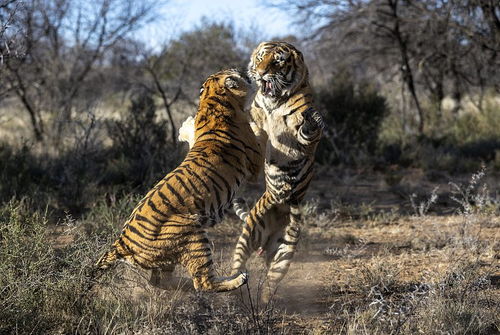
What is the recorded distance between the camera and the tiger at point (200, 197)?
4051mm

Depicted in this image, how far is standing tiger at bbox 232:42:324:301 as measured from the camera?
472 centimetres

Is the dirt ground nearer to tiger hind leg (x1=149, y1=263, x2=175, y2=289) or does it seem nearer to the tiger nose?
tiger hind leg (x1=149, y1=263, x2=175, y2=289)

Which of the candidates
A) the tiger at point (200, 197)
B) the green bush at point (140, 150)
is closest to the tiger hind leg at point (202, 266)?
the tiger at point (200, 197)

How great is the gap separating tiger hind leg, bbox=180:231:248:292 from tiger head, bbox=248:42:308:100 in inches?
51.1

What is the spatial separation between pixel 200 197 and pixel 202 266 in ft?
1.53

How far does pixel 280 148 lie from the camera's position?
4.92 m

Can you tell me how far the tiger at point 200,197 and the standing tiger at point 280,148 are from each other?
0.19 meters

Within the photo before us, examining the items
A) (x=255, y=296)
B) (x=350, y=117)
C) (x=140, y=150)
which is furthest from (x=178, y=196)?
(x=350, y=117)

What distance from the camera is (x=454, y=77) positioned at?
54.1ft

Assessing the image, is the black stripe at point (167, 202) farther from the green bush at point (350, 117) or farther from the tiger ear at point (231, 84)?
the green bush at point (350, 117)

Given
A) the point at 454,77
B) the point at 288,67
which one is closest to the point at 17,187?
the point at 288,67

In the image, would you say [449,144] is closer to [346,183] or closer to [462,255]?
[346,183]

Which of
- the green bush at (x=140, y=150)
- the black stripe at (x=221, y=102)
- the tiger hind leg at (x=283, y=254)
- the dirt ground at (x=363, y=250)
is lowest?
the dirt ground at (x=363, y=250)

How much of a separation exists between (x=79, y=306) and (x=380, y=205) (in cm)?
602
